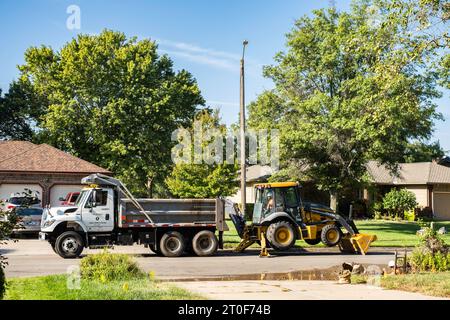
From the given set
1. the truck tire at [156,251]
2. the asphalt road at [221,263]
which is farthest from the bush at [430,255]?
the truck tire at [156,251]

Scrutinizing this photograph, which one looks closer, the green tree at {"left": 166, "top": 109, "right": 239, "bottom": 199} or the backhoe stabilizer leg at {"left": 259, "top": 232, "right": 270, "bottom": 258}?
the backhoe stabilizer leg at {"left": 259, "top": 232, "right": 270, "bottom": 258}

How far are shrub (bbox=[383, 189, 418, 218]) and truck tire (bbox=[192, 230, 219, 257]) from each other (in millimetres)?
31532

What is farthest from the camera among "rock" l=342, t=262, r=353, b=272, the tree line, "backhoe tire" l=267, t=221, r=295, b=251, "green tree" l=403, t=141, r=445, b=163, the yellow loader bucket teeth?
"green tree" l=403, t=141, r=445, b=163

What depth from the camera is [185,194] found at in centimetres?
3594

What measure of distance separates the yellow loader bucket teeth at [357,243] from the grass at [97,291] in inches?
449

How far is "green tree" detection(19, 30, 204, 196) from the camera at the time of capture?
4338 cm

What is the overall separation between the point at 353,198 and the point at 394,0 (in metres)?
38.9

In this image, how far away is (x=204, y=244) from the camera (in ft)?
68.9

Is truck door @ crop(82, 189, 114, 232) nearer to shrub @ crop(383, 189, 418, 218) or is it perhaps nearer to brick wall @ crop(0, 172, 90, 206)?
brick wall @ crop(0, 172, 90, 206)

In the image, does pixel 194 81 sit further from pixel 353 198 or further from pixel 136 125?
pixel 353 198

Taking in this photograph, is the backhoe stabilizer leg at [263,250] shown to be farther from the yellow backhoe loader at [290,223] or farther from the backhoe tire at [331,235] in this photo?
the backhoe tire at [331,235]

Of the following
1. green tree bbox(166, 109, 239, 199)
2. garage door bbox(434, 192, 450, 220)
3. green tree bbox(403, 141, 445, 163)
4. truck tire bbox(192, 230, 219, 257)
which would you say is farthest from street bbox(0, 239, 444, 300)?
garage door bbox(434, 192, 450, 220)

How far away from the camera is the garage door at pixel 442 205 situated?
5188cm
